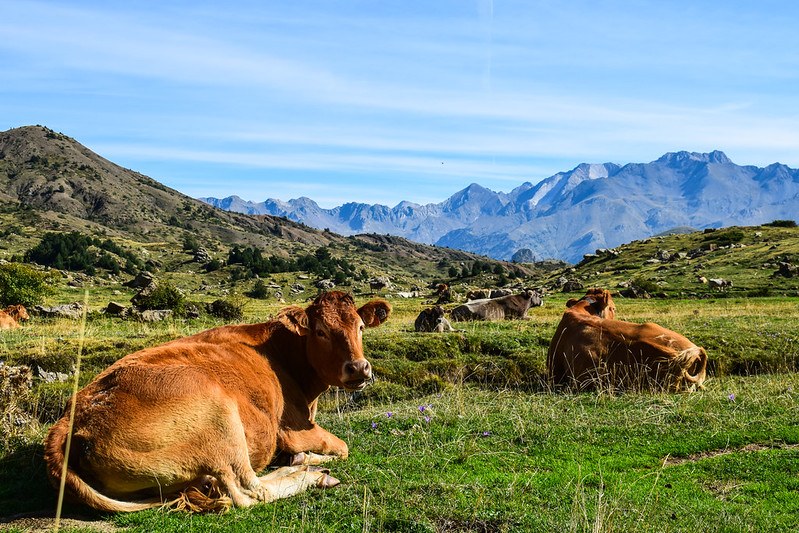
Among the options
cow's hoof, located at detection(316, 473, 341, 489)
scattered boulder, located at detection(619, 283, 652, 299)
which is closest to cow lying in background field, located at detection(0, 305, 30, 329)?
cow's hoof, located at detection(316, 473, 341, 489)

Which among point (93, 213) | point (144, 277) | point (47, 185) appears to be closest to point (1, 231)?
point (144, 277)

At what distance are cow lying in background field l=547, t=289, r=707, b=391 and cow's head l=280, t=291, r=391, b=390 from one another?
7163mm

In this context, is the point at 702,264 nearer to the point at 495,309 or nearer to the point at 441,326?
the point at 495,309

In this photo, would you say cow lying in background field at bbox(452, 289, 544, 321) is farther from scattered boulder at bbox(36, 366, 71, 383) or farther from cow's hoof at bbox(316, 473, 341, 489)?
cow's hoof at bbox(316, 473, 341, 489)

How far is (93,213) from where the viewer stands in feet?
570

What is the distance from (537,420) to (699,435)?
261 cm

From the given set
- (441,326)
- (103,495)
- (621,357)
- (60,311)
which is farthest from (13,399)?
(60,311)

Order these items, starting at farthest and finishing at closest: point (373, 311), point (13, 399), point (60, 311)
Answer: point (60, 311), point (13, 399), point (373, 311)

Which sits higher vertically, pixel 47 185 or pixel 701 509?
pixel 47 185

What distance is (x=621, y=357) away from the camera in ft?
50.2

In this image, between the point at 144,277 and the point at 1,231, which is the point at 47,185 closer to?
the point at 1,231

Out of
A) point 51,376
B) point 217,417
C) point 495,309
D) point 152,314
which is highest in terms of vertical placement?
point 217,417

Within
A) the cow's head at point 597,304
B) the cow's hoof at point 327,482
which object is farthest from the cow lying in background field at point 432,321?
the cow's hoof at point 327,482

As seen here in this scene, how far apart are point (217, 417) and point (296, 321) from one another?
7.01 feet
